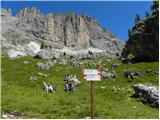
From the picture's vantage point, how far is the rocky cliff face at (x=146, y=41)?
85562 millimetres

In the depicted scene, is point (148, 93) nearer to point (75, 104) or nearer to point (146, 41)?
point (75, 104)

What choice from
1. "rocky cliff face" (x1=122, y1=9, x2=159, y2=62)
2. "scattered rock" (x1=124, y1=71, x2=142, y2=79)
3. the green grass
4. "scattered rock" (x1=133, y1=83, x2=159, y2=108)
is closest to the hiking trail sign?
the green grass

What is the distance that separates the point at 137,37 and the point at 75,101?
5764cm

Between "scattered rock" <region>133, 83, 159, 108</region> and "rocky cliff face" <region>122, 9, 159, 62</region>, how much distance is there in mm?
44743

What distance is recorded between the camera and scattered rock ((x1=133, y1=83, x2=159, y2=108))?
35.5m

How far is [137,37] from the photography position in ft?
301

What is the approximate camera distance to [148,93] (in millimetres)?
37062

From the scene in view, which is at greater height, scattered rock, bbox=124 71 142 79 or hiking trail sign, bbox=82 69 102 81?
scattered rock, bbox=124 71 142 79

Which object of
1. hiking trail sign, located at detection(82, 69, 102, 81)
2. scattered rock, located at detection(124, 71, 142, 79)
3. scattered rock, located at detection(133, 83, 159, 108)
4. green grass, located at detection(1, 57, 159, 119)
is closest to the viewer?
hiking trail sign, located at detection(82, 69, 102, 81)

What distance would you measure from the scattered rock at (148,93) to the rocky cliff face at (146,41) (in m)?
44.7

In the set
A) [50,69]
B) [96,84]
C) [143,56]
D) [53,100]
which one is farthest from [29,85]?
[143,56]

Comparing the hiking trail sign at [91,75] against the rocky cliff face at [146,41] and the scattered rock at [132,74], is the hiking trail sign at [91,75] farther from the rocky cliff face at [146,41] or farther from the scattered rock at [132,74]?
the rocky cliff face at [146,41]

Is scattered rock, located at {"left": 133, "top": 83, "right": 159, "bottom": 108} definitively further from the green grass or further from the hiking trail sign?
Answer: the hiking trail sign

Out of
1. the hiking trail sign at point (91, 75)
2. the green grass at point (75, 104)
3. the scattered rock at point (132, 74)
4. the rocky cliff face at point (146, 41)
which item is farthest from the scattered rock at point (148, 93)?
the rocky cliff face at point (146, 41)
